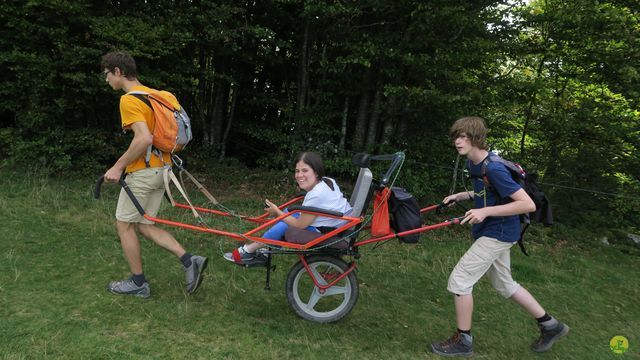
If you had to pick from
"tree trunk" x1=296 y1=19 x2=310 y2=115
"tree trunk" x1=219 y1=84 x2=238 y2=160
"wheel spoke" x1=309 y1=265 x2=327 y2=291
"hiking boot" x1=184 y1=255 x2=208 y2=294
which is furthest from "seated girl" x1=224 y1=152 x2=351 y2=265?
"tree trunk" x1=219 y1=84 x2=238 y2=160

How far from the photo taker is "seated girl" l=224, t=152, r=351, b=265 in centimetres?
343

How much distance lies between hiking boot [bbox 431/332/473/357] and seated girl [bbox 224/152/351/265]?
1.22m

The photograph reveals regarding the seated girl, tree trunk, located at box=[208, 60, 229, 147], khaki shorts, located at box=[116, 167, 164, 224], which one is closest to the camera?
the seated girl

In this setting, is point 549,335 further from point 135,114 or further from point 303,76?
point 303,76

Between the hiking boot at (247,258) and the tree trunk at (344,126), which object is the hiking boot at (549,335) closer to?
the hiking boot at (247,258)

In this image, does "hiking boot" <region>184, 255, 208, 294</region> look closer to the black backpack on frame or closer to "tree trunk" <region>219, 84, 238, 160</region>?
the black backpack on frame

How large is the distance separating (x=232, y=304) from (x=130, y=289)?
86 cm

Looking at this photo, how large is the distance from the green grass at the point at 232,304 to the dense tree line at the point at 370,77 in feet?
7.00

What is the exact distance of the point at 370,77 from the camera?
877 centimetres

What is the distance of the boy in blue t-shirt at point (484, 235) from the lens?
3082 millimetres

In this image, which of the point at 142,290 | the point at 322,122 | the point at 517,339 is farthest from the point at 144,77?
the point at 517,339

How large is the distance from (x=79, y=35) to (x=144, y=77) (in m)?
1.27

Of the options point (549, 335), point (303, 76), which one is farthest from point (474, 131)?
point (303, 76)

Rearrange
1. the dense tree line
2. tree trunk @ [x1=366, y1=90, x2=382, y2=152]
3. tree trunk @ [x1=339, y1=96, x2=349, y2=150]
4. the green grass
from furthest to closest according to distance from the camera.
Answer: tree trunk @ [x1=339, y1=96, x2=349, y2=150] → tree trunk @ [x1=366, y1=90, x2=382, y2=152] → the dense tree line → the green grass
